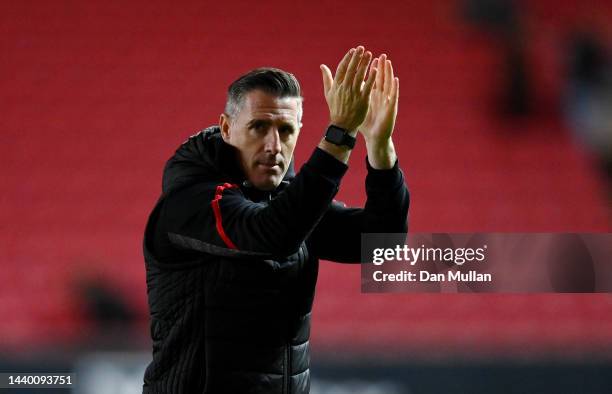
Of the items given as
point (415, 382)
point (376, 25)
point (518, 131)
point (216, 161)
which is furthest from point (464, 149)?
Answer: point (216, 161)

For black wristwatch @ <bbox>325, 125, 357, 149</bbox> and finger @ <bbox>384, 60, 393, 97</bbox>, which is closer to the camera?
black wristwatch @ <bbox>325, 125, 357, 149</bbox>

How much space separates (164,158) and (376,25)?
1037 millimetres

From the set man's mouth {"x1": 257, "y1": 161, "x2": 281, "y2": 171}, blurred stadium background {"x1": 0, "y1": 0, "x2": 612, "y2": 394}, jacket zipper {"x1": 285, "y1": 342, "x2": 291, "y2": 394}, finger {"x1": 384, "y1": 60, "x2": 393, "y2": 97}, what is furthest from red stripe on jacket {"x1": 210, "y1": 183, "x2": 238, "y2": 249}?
blurred stadium background {"x1": 0, "y1": 0, "x2": 612, "y2": 394}

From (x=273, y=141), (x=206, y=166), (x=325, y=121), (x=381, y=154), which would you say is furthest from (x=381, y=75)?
(x=325, y=121)

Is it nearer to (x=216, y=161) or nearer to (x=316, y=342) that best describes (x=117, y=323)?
(x=316, y=342)

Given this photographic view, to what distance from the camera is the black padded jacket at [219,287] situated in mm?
1557

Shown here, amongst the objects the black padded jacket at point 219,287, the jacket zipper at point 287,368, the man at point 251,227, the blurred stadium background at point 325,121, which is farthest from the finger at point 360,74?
the blurred stadium background at point 325,121

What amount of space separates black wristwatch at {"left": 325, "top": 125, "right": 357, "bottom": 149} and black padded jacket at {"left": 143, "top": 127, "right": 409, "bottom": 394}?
0.03m

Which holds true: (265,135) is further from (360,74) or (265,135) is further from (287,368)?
(287,368)

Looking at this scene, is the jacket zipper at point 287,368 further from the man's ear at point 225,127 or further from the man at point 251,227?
the man's ear at point 225,127

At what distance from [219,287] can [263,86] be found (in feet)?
1.24

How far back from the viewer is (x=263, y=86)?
1.72m

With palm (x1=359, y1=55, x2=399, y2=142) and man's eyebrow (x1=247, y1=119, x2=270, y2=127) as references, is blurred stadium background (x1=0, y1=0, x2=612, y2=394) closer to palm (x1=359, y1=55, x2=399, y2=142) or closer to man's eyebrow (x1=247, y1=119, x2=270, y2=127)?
palm (x1=359, y1=55, x2=399, y2=142)

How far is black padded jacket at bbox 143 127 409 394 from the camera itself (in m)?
1.56
